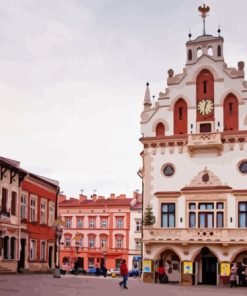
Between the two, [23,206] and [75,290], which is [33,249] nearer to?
[23,206]

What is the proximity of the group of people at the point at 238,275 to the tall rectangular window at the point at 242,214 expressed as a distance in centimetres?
275

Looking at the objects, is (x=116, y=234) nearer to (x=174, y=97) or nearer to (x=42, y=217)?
(x=42, y=217)

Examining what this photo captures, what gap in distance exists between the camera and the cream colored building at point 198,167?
135 ft

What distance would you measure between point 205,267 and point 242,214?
4.78 metres

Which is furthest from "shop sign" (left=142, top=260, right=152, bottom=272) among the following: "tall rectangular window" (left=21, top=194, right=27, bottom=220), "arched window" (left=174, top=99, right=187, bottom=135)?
"tall rectangular window" (left=21, top=194, right=27, bottom=220)

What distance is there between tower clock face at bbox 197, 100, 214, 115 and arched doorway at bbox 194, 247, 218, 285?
9739 millimetres

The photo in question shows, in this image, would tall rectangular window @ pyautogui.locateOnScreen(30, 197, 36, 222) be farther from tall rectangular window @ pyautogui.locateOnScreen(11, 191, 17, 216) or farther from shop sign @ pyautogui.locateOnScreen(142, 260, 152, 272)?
shop sign @ pyautogui.locateOnScreen(142, 260, 152, 272)

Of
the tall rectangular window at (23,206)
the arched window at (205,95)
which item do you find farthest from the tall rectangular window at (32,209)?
the arched window at (205,95)

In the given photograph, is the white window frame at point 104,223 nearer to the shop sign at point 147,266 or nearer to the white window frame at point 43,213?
the white window frame at point 43,213

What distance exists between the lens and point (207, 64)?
144 feet

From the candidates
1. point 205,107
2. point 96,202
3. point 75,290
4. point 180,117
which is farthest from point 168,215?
point 96,202

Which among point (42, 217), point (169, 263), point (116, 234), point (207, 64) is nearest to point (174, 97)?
point (207, 64)

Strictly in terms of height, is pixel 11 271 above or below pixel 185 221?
below

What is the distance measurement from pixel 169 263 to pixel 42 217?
513 inches
